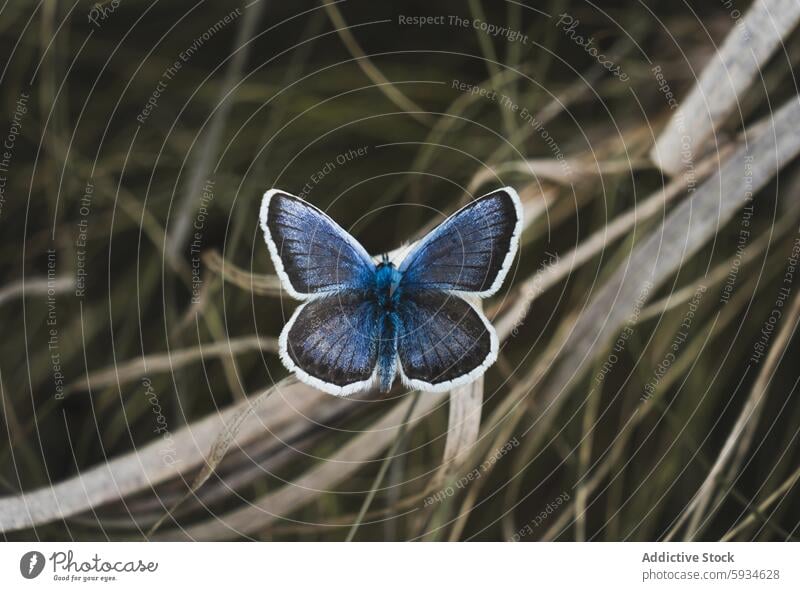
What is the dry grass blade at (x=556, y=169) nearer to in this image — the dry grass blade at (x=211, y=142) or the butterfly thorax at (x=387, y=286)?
the butterfly thorax at (x=387, y=286)

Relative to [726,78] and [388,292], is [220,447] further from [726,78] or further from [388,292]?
[726,78]

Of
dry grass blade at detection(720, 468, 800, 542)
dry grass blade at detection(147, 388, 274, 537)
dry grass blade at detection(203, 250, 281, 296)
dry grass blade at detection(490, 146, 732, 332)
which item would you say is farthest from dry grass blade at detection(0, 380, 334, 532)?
dry grass blade at detection(720, 468, 800, 542)

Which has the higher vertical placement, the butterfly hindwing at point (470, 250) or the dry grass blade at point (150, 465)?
the butterfly hindwing at point (470, 250)

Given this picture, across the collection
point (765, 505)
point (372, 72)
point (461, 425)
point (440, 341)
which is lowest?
point (765, 505)

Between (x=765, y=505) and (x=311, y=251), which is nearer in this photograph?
(x=311, y=251)

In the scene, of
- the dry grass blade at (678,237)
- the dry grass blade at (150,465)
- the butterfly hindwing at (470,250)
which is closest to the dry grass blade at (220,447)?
the dry grass blade at (150,465)

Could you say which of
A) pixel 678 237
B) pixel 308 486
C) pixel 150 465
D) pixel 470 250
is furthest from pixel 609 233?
pixel 150 465

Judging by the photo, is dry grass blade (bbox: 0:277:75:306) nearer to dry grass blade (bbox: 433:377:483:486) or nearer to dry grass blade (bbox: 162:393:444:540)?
dry grass blade (bbox: 162:393:444:540)
